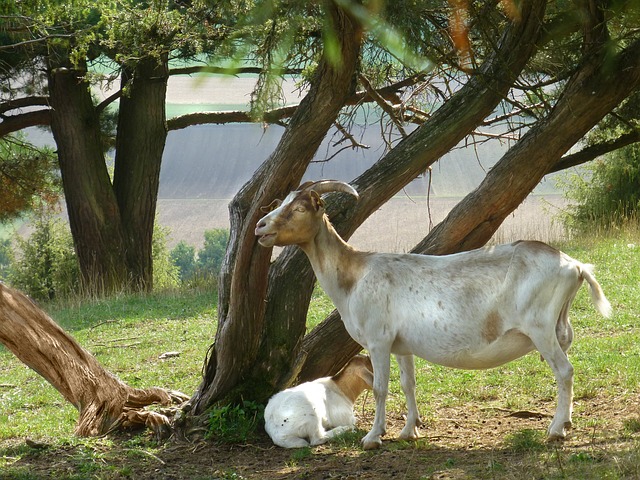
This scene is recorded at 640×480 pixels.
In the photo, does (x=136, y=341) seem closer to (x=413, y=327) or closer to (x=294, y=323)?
(x=294, y=323)

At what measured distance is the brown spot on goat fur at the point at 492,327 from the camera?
21.2 ft

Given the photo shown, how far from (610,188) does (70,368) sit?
21215mm

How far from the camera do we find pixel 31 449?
7.26 m

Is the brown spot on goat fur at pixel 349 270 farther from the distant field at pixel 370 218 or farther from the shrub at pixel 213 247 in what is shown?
the distant field at pixel 370 218

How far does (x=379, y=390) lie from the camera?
275 inches

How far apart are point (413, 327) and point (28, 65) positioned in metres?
14.0

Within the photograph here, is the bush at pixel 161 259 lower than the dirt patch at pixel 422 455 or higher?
higher

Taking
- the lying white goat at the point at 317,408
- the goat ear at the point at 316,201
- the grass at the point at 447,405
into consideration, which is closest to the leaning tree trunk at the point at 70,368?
the grass at the point at 447,405

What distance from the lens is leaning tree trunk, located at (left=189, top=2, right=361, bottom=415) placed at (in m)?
7.20

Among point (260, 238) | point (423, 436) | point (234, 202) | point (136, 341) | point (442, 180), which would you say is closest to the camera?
point (260, 238)

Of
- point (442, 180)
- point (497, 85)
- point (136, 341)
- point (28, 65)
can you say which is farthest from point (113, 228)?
point (442, 180)

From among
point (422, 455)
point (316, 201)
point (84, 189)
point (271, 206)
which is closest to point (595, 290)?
point (422, 455)

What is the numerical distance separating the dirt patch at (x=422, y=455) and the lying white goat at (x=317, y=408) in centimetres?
14

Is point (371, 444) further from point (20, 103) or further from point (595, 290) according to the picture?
point (20, 103)
